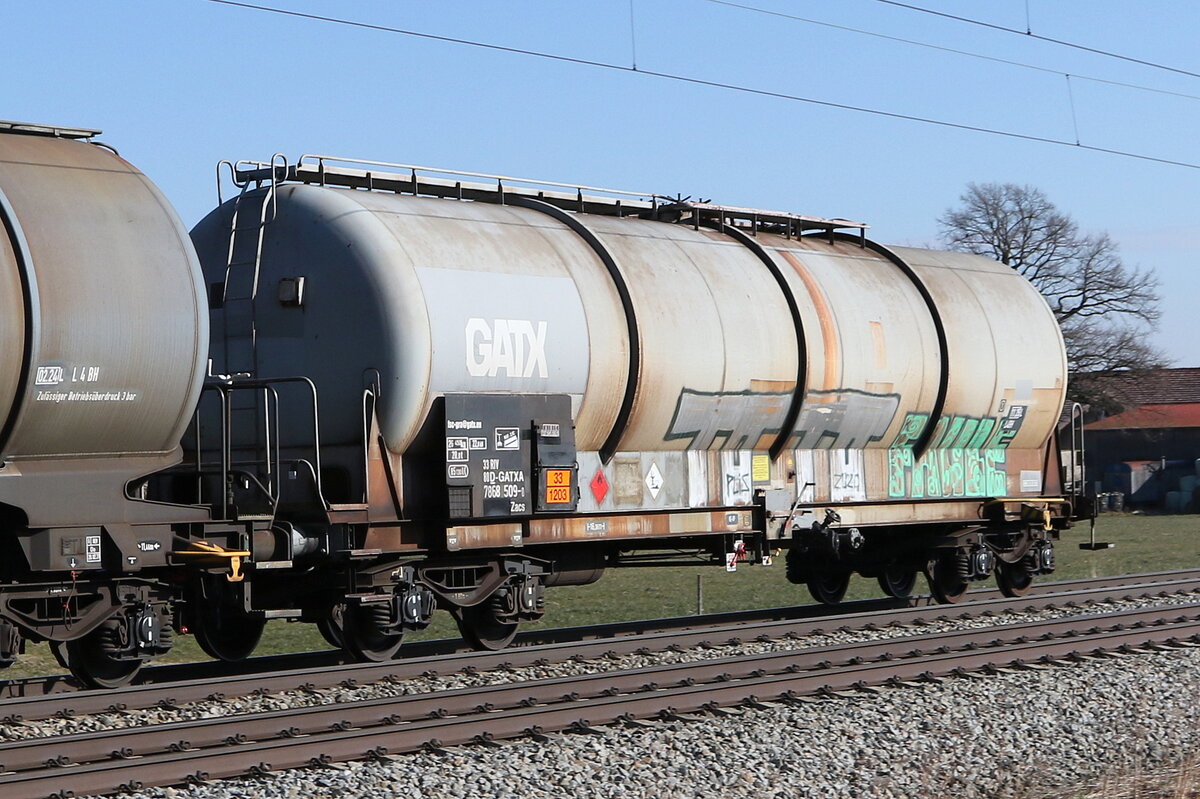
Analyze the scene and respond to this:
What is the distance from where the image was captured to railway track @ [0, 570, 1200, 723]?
11344 millimetres

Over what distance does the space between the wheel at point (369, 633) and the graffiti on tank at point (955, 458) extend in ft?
22.8

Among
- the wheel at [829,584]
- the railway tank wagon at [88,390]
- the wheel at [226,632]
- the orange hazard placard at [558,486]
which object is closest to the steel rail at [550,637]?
the wheel at [226,632]

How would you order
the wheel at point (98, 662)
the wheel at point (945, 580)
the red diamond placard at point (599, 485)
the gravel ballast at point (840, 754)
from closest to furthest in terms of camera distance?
the gravel ballast at point (840, 754) < the wheel at point (98, 662) < the red diamond placard at point (599, 485) < the wheel at point (945, 580)

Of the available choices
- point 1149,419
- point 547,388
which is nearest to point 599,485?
point 547,388

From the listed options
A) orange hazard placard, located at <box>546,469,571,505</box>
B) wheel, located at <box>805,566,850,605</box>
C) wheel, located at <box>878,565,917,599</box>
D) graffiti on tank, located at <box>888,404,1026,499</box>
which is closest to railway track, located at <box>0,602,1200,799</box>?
orange hazard placard, located at <box>546,469,571,505</box>

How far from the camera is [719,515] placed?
1625cm

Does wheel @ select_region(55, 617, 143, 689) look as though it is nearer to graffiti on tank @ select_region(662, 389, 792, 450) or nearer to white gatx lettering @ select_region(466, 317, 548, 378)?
white gatx lettering @ select_region(466, 317, 548, 378)

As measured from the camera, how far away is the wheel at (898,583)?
20359 mm

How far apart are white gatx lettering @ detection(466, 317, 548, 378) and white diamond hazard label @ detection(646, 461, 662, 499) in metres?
1.86

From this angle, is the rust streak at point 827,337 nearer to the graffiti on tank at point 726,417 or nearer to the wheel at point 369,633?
the graffiti on tank at point 726,417

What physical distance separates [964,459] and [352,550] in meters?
9.27

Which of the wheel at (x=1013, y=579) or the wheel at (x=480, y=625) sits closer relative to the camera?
the wheel at (x=480, y=625)

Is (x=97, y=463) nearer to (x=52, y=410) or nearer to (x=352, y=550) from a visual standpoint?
(x=52, y=410)

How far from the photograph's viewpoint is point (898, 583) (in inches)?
810
